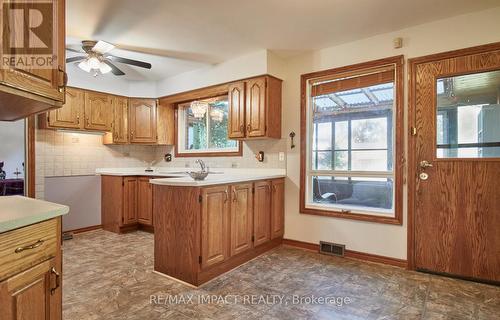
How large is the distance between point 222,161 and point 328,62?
6.67 feet

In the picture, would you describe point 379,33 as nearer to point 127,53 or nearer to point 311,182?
point 311,182

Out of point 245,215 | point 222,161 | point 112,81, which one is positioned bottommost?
point 245,215

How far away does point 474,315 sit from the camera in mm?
1993

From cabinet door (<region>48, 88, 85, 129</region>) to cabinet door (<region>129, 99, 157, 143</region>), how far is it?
76 cm

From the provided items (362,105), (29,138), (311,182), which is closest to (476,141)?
(362,105)

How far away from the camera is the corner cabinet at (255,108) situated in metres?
3.45

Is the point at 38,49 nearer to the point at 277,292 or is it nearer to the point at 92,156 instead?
the point at 277,292

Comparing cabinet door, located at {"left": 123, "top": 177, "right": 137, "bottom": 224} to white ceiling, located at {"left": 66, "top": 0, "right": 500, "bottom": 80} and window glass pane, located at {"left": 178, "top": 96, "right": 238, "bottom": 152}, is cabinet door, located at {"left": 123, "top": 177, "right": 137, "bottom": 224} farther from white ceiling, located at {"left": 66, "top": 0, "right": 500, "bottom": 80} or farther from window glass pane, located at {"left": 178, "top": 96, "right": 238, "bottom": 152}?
white ceiling, located at {"left": 66, "top": 0, "right": 500, "bottom": 80}

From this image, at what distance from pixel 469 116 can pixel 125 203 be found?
4431mm

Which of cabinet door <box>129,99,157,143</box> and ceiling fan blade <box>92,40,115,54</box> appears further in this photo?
cabinet door <box>129,99,157,143</box>

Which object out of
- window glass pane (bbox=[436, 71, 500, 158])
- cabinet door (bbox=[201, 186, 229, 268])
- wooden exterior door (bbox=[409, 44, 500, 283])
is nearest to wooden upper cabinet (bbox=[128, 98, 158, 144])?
cabinet door (bbox=[201, 186, 229, 268])

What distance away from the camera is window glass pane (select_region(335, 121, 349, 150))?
3.31m

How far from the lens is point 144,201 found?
4324 millimetres

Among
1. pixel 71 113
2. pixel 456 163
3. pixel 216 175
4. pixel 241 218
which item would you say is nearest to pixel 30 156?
pixel 71 113
